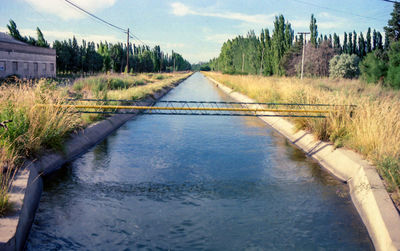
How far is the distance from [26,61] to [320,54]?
115 ft

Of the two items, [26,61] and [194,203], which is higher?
[26,61]

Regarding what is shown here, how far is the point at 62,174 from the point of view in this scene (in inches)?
368

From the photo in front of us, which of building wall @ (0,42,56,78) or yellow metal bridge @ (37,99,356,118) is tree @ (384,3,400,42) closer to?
yellow metal bridge @ (37,99,356,118)

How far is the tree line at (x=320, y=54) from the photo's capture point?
29359 mm

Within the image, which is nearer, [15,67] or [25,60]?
[15,67]

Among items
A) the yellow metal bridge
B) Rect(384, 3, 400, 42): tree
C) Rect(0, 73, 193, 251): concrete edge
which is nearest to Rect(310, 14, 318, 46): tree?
Rect(384, 3, 400, 42): tree

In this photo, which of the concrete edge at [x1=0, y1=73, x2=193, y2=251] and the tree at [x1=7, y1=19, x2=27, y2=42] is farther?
the tree at [x1=7, y1=19, x2=27, y2=42]

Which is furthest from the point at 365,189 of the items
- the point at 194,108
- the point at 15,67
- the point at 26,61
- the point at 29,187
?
the point at 26,61

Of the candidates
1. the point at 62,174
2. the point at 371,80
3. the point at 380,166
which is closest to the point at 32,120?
the point at 62,174

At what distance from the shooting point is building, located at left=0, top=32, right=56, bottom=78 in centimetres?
4044

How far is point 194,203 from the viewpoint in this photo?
760 cm

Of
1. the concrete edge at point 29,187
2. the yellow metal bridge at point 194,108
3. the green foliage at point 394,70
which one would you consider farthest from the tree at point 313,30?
the concrete edge at point 29,187

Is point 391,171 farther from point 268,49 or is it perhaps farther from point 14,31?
point 14,31

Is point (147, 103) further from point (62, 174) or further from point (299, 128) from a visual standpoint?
point (62, 174)
